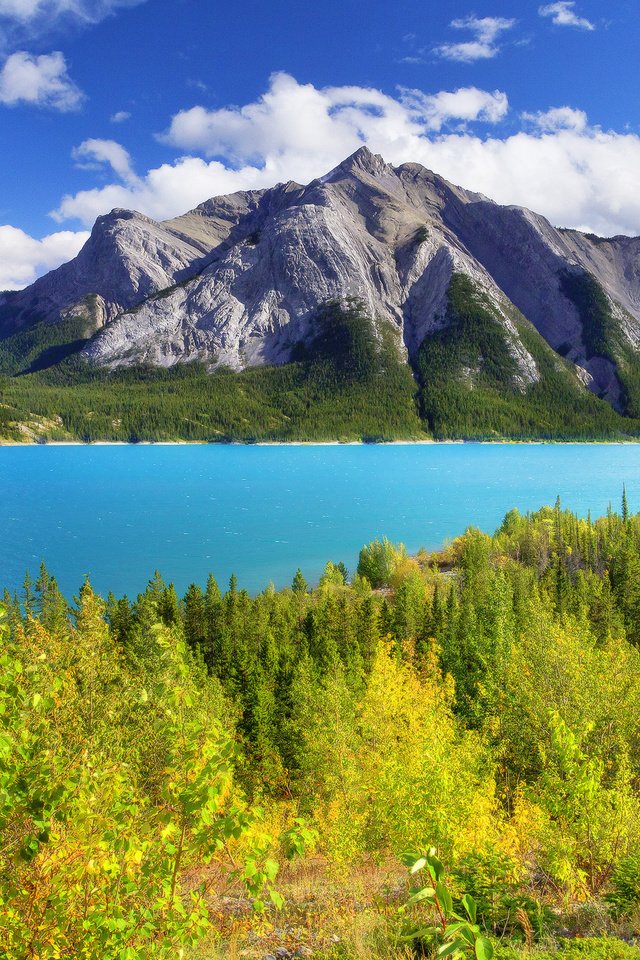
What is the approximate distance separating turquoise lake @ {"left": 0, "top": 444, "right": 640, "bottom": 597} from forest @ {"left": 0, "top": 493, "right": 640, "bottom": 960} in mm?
20730

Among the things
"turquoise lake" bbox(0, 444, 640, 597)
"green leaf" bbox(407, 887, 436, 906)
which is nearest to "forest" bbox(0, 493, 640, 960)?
"green leaf" bbox(407, 887, 436, 906)

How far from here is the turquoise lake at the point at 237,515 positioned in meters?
95.8

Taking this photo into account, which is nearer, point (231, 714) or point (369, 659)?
point (231, 714)

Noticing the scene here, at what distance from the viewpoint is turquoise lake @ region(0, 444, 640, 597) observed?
314 feet

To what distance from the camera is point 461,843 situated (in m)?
16.1

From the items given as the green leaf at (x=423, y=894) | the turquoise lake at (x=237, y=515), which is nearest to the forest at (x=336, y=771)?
the green leaf at (x=423, y=894)

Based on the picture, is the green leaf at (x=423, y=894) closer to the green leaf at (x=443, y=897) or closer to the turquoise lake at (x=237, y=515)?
the green leaf at (x=443, y=897)

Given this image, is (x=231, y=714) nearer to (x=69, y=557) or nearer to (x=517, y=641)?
(x=517, y=641)

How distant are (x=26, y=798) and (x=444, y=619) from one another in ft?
207

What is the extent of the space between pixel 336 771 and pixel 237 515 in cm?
10330

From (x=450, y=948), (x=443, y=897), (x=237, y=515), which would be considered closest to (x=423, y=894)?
(x=443, y=897)

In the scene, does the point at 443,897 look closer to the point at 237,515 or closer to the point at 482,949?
the point at 482,949

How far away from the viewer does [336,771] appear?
3306cm

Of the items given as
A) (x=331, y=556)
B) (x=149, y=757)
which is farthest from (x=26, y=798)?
(x=331, y=556)
